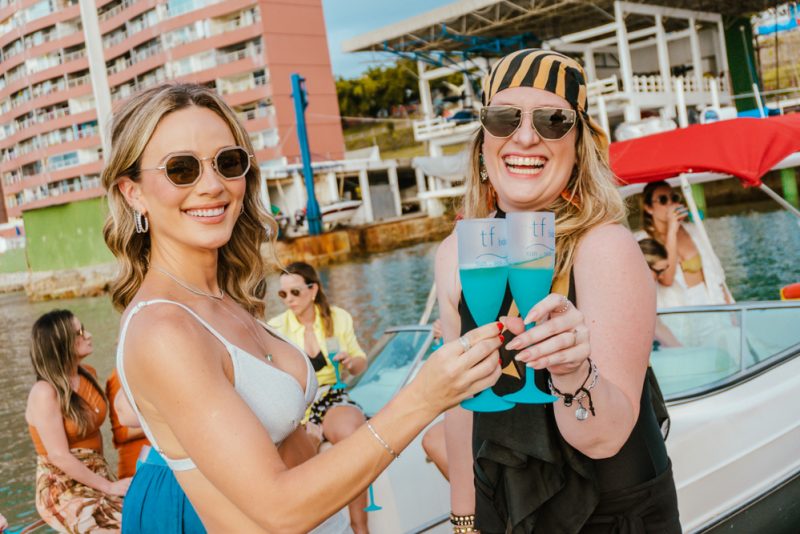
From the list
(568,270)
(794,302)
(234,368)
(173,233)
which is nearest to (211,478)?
(234,368)

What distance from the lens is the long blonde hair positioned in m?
4.22

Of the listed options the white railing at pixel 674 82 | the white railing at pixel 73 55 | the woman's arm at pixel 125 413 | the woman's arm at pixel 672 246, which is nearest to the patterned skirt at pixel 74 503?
the woman's arm at pixel 125 413

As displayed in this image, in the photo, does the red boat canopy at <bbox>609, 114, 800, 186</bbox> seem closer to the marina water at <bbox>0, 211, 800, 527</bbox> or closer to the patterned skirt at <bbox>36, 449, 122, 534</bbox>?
the patterned skirt at <bbox>36, 449, 122, 534</bbox>

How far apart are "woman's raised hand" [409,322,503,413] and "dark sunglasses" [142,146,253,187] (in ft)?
2.48

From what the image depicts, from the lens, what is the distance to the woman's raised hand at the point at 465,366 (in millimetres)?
1235

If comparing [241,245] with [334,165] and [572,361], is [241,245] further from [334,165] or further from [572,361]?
[334,165]

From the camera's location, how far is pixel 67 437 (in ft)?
13.8

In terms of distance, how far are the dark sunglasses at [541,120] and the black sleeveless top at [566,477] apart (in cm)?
37

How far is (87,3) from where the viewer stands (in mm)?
17703

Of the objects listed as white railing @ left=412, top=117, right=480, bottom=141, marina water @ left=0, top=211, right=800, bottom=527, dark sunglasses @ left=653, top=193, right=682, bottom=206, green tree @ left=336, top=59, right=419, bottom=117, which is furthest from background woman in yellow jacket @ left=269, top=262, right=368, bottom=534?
green tree @ left=336, top=59, right=419, bottom=117

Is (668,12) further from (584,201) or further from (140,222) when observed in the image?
(140,222)

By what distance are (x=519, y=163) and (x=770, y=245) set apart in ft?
57.0

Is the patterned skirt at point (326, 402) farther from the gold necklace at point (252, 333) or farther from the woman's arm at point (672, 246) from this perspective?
the woman's arm at point (672, 246)

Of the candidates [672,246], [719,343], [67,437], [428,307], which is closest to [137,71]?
[428,307]
